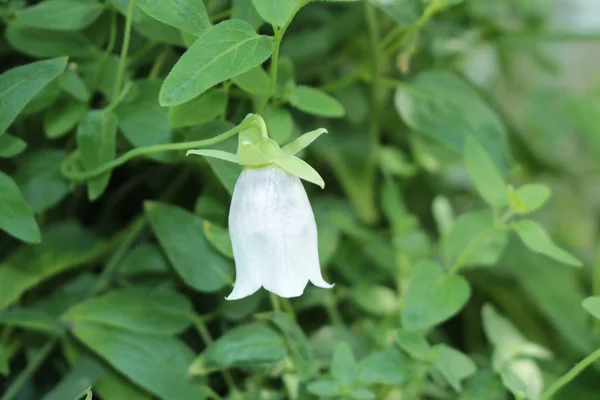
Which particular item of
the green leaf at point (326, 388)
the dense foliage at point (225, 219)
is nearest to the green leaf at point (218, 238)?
the dense foliage at point (225, 219)

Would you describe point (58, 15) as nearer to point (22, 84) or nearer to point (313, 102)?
point (22, 84)

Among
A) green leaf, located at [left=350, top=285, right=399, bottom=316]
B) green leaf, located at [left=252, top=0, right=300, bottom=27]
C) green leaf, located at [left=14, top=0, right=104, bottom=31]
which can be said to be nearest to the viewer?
green leaf, located at [left=252, top=0, right=300, bottom=27]

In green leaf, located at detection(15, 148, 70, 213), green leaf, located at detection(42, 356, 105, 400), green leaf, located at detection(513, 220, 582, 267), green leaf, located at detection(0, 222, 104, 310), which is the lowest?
green leaf, located at detection(42, 356, 105, 400)

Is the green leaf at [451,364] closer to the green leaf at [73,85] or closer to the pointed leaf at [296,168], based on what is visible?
the pointed leaf at [296,168]

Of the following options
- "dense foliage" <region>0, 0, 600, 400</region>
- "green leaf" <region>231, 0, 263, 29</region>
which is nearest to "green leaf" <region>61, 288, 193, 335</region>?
"dense foliage" <region>0, 0, 600, 400</region>

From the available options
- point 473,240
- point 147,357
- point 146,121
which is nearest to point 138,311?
point 147,357

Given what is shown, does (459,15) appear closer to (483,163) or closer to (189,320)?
(483,163)

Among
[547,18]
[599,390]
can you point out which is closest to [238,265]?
[599,390]

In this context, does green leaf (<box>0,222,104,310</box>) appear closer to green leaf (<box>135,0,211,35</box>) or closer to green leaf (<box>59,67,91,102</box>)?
green leaf (<box>59,67,91,102</box>)
